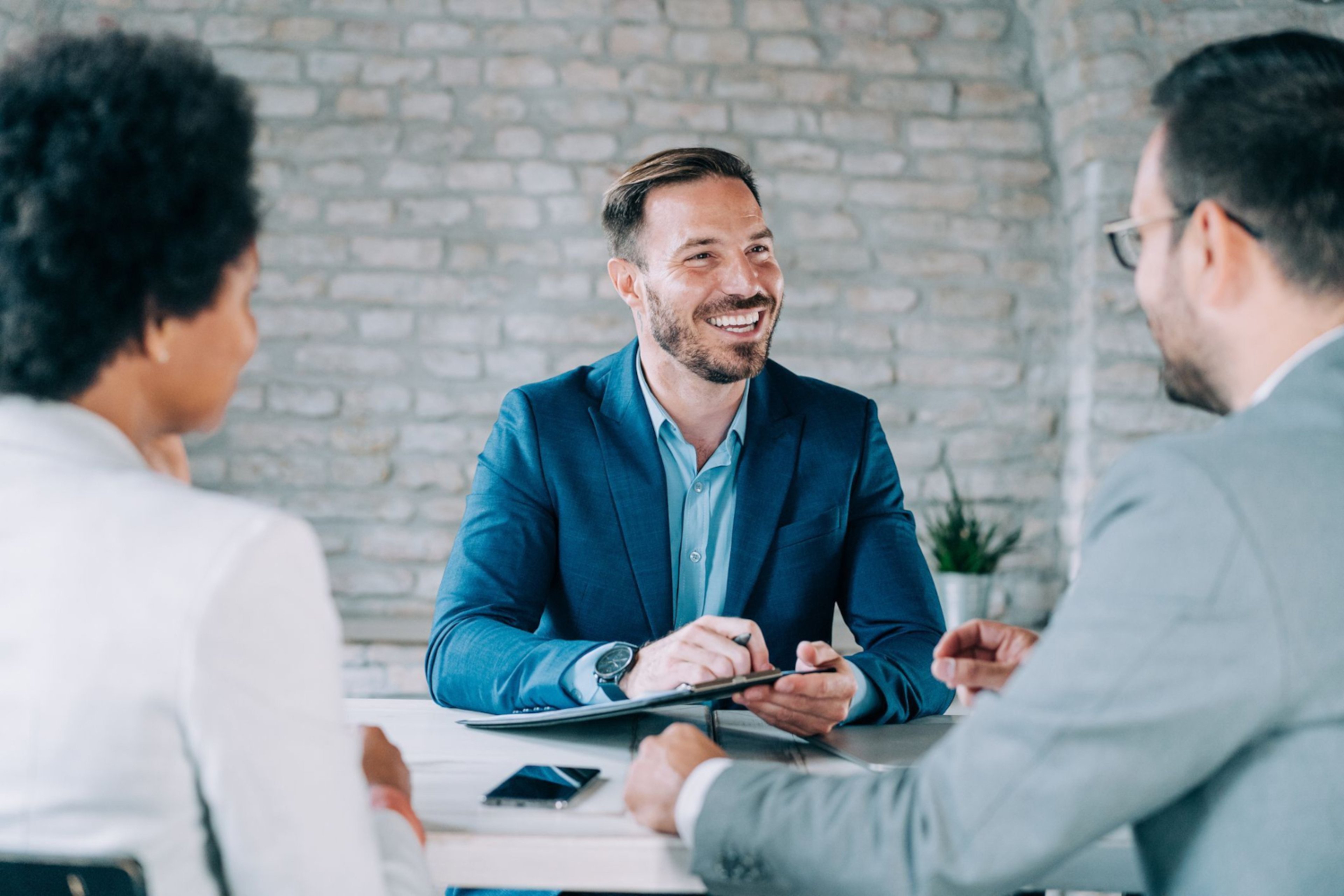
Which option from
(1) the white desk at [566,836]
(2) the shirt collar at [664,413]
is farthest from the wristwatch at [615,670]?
(2) the shirt collar at [664,413]

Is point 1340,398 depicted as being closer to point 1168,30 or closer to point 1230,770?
point 1230,770

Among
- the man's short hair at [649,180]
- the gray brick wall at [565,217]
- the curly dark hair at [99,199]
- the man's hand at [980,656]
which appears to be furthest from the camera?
the gray brick wall at [565,217]

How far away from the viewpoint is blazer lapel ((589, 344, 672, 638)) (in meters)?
1.82

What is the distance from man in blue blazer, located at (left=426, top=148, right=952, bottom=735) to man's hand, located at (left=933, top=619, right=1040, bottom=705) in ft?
0.52

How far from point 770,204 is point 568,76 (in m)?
0.88

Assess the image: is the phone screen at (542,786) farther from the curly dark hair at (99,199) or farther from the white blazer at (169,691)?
the curly dark hair at (99,199)

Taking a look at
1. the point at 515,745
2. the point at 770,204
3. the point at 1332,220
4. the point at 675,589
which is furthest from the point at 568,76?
the point at 1332,220

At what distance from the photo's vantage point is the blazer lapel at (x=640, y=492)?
5.96 ft

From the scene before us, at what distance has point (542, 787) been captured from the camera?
1.10 metres

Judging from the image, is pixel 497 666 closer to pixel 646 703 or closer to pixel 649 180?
pixel 646 703

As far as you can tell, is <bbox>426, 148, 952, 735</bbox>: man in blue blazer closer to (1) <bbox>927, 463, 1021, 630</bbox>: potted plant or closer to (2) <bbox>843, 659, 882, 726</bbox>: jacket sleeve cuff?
(2) <bbox>843, 659, 882, 726</bbox>: jacket sleeve cuff

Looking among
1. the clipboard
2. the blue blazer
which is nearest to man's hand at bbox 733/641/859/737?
the clipboard

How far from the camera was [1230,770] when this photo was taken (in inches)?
31.6

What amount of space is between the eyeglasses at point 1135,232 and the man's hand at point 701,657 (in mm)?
630
